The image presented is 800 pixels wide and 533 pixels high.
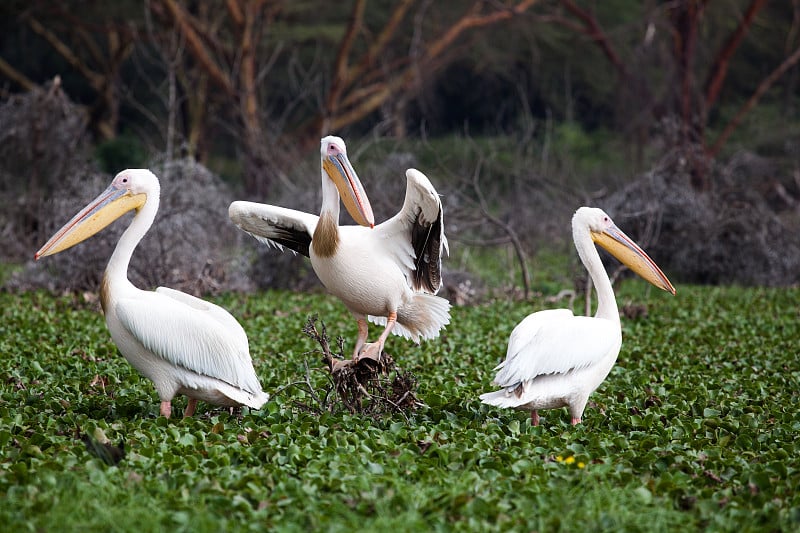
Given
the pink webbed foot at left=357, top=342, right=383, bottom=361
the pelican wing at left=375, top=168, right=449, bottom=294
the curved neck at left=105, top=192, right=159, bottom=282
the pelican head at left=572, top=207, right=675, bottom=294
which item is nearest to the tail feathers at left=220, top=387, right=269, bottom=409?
the pink webbed foot at left=357, top=342, right=383, bottom=361

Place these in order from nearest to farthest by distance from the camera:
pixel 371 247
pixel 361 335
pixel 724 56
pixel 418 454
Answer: pixel 418 454
pixel 371 247
pixel 361 335
pixel 724 56

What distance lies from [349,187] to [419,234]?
489mm

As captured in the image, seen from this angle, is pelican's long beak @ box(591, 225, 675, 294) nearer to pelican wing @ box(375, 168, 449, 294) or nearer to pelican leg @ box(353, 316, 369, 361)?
pelican wing @ box(375, 168, 449, 294)

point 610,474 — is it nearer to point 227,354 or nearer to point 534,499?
point 534,499

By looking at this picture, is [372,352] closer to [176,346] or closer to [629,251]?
[176,346]

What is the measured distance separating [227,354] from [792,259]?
8912 mm

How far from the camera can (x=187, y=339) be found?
162 inches

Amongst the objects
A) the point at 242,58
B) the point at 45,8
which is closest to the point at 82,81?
the point at 45,8

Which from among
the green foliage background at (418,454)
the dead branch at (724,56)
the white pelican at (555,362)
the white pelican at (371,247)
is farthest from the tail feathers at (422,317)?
the dead branch at (724,56)

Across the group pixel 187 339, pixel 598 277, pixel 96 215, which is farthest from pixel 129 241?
pixel 598 277

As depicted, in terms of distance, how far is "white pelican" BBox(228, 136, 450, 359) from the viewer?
15.5ft

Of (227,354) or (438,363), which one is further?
(438,363)

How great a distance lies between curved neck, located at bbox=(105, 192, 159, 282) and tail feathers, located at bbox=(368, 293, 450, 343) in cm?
142

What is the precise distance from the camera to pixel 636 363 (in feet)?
19.3
